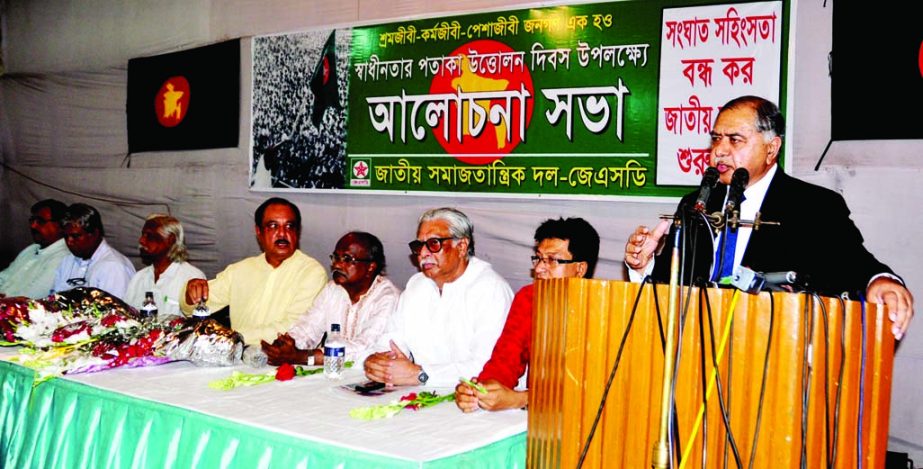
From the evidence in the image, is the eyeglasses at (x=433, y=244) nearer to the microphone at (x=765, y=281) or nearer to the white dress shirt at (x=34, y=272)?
the microphone at (x=765, y=281)

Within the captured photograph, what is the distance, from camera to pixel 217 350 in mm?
3793

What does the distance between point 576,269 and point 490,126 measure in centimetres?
187

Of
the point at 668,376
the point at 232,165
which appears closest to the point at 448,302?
the point at 668,376

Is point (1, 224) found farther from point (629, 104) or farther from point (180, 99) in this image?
point (629, 104)

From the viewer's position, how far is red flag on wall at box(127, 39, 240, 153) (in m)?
6.73

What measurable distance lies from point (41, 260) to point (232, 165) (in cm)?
170

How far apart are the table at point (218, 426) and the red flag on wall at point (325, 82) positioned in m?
2.71

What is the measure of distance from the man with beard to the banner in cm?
96

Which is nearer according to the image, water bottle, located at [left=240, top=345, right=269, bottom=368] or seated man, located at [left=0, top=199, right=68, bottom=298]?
water bottle, located at [left=240, top=345, right=269, bottom=368]

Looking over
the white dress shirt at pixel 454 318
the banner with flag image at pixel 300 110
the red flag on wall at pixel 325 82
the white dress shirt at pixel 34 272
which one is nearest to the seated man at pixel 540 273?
the white dress shirt at pixel 454 318

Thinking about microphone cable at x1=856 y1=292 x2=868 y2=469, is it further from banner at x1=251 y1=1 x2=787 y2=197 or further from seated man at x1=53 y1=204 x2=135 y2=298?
seated man at x1=53 y1=204 x2=135 y2=298

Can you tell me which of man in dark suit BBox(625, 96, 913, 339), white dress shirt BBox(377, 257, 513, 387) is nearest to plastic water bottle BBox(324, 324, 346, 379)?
white dress shirt BBox(377, 257, 513, 387)

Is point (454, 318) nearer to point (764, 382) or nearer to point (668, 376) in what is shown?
point (764, 382)

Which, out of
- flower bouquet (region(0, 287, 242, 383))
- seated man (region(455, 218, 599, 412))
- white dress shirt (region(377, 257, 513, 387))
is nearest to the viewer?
seated man (region(455, 218, 599, 412))
